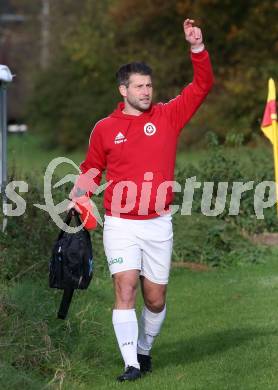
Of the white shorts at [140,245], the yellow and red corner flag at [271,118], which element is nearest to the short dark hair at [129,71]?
the white shorts at [140,245]

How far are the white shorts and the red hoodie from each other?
0.07m

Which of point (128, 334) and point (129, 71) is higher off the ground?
point (129, 71)

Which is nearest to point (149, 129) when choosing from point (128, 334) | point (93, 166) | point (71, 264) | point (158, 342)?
point (93, 166)

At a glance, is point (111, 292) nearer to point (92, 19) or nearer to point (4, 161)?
point (4, 161)

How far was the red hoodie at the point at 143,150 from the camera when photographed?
8.67m

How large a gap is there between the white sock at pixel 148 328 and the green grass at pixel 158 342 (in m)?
0.22

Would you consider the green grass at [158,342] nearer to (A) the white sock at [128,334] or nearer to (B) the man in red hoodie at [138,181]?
(A) the white sock at [128,334]

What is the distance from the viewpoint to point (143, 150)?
8.67 m

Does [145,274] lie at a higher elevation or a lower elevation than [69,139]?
higher

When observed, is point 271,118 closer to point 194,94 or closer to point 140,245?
point 194,94

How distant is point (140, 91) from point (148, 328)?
5.63 feet

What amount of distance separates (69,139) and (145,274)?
44615mm

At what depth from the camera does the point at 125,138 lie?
8.70 metres

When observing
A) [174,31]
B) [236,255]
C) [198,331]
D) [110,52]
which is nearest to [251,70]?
[174,31]
